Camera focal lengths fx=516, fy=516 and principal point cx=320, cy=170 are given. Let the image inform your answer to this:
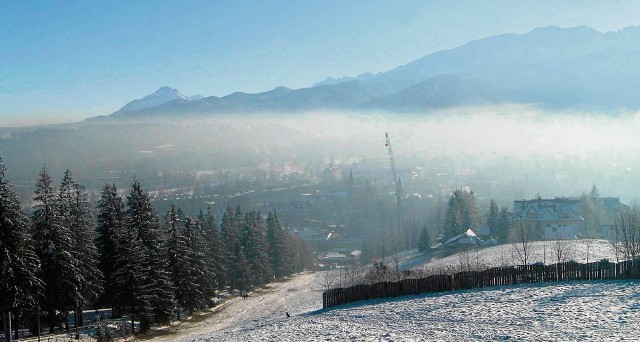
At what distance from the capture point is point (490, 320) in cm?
2627

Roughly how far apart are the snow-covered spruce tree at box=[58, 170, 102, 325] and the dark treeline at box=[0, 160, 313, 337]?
9 cm

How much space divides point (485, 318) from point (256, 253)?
5975 cm

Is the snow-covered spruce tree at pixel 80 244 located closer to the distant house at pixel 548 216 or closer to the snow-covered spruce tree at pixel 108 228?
the snow-covered spruce tree at pixel 108 228

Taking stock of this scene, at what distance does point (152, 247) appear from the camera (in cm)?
4459

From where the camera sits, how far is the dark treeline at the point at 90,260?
3584 cm

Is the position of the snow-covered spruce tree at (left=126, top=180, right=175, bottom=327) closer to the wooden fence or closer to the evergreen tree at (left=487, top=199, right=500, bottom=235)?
the wooden fence

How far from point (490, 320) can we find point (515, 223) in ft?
279

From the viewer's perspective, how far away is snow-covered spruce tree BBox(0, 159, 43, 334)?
35.0 meters

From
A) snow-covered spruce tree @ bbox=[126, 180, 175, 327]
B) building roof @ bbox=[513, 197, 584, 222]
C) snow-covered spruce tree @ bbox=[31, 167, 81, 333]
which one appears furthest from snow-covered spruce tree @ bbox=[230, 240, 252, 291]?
building roof @ bbox=[513, 197, 584, 222]

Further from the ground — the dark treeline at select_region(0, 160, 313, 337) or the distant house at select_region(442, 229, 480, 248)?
the dark treeline at select_region(0, 160, 313, 337)

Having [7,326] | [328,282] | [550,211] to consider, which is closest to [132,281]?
[7,326]

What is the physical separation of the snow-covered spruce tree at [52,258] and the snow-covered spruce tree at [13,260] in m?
3.52

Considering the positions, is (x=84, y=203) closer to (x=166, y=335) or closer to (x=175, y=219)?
(x=175, y=219)

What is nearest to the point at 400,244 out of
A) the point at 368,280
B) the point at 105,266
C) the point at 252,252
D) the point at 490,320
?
the point at 252,252
